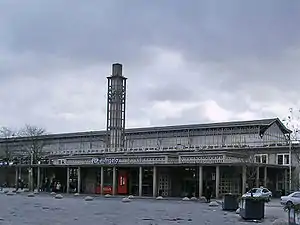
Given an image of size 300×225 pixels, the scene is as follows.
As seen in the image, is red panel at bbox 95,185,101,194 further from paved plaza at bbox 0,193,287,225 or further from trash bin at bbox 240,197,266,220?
trash bin at bbox 240,197,266,220

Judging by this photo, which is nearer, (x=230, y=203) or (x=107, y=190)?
(x=230, y=203)

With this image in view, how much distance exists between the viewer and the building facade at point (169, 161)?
236 feet

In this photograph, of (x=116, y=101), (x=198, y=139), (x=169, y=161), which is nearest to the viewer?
(x=169, y=161)

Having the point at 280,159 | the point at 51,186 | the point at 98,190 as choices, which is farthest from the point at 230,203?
the point at 51,186

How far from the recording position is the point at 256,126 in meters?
96.1

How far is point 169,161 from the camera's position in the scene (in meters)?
75.1

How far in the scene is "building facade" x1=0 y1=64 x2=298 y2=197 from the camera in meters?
72.0

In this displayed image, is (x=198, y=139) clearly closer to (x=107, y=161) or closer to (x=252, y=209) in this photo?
(x=107, y=161)

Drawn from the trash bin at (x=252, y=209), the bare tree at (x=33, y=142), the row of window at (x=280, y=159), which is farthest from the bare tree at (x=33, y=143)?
the trash bin at (x=252, y=209)

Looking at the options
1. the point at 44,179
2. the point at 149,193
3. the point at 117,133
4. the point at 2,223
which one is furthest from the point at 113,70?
the point at 2,223

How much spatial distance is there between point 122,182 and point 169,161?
8.50 metres

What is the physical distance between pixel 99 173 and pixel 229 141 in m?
26.1

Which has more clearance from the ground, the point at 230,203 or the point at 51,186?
the point at 230,203

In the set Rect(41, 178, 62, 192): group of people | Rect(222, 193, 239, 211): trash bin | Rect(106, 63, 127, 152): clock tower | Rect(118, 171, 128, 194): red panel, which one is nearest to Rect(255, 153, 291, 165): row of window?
Rect(118, 171, 128, 194): red panel
